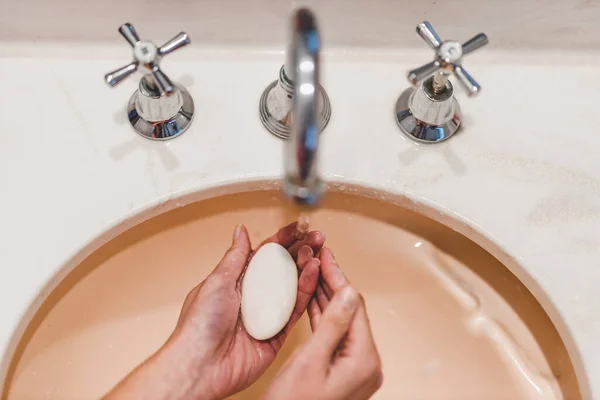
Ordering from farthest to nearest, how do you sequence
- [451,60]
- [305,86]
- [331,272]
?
[331,272], [451,60], [305,86]

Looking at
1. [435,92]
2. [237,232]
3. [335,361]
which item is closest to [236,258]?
[237,232]

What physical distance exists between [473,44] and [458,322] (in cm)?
28

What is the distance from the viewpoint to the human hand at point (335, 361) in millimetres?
466

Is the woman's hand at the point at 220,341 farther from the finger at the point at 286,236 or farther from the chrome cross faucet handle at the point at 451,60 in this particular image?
the chrome cross faucet handle at the point at 451,60

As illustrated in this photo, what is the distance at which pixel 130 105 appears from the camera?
1.66ft

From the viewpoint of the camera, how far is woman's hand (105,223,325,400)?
0.52 metres

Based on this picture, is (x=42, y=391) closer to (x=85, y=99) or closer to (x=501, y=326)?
(x=85, y=99)

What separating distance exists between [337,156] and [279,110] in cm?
7

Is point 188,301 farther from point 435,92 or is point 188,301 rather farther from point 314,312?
point 435,92

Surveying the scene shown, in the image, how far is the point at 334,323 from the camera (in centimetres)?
47

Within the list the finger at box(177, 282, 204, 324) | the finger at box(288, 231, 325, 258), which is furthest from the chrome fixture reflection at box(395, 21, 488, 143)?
the finger at box(177, 282, 204, 324)

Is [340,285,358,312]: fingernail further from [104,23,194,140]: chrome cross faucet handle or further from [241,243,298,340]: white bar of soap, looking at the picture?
[104,23,194,140]: chrome cross faucet handle

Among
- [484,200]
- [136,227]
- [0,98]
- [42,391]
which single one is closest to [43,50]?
[0,98]

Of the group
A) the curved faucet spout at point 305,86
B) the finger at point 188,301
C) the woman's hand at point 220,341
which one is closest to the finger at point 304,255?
the woman's hand at point 220,341
